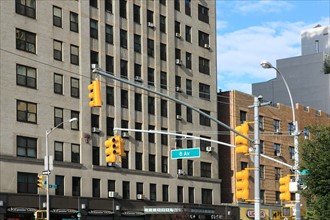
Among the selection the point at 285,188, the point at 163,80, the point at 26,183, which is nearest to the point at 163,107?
the point at 163,80

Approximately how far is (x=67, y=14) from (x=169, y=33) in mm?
14210

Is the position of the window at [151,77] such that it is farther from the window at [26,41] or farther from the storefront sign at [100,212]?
the window at [26,41]

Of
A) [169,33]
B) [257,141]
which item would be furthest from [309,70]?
[257,141]

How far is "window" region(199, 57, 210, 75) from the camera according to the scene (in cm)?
7706

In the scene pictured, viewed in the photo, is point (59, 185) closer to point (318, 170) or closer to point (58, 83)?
point (58, 83)

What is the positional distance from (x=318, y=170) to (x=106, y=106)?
33.6 meters

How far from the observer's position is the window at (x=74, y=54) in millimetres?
61562

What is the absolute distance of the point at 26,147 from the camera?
2227 inches

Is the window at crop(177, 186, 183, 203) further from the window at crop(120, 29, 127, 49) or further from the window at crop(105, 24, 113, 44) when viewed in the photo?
the window at crop(105, 24, 113, 44)

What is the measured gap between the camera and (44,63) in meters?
58.8

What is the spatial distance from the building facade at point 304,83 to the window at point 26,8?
5340 centimetres

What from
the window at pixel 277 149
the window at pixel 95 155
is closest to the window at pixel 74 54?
the window at pixel 95 155

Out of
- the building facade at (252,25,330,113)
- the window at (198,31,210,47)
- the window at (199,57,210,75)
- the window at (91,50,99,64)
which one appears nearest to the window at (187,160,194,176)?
the window at (199,57,210,75)

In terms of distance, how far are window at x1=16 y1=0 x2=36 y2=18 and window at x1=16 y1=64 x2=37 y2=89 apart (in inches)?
172
